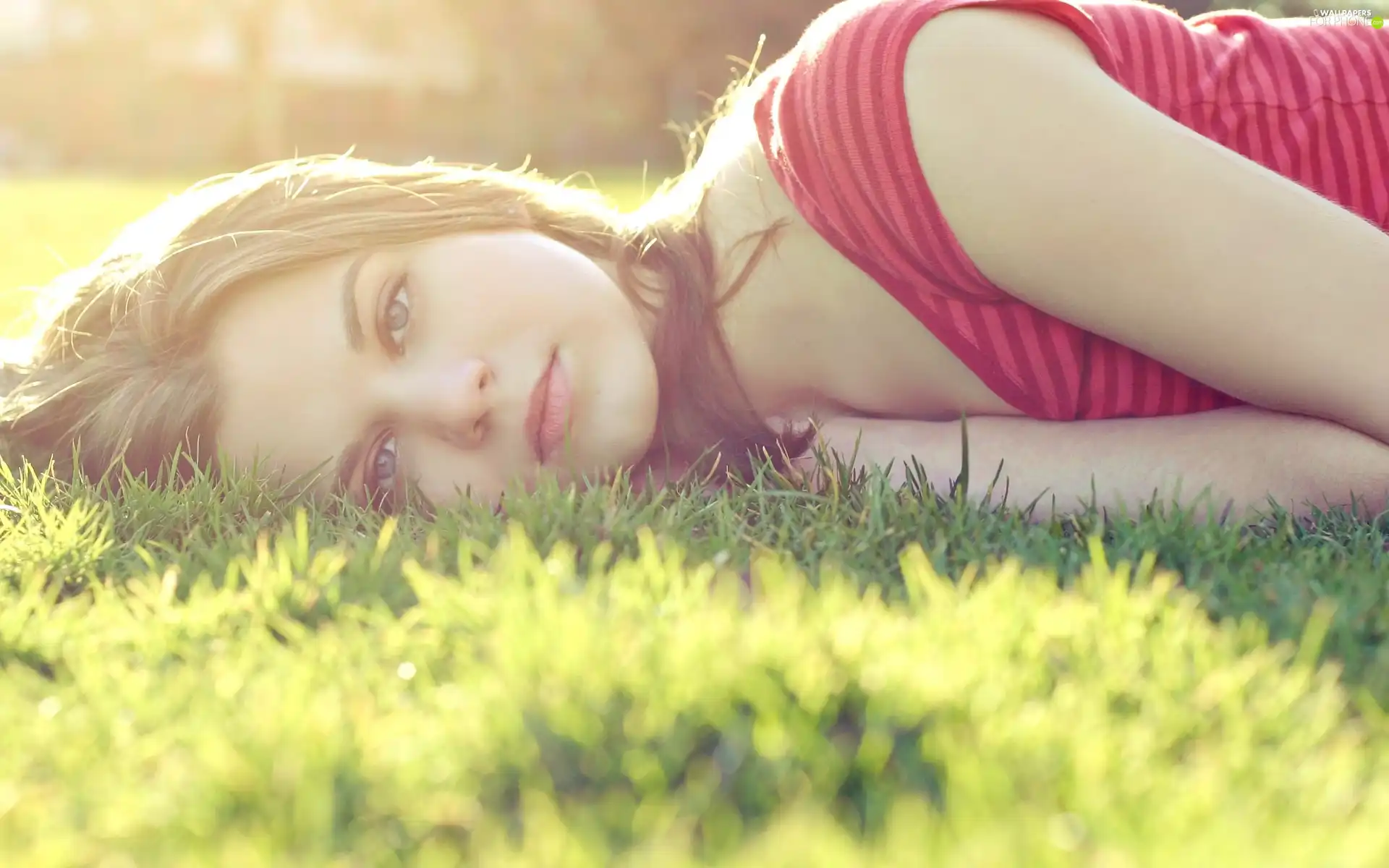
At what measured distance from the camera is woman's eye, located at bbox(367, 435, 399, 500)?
7.59ft

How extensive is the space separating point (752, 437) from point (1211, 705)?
144 centimetres

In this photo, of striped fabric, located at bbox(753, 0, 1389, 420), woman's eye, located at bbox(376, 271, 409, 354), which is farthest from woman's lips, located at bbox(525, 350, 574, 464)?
striped fabric, located at bbox(753, 0, 1389, 420)

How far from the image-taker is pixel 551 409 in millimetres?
2299

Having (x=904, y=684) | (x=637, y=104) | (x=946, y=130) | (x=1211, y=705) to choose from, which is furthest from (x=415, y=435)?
(x=637, y=104)

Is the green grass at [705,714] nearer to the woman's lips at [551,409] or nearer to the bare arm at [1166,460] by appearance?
the bare arm at [1166,460]

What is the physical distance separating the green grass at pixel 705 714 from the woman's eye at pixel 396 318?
26.6 inches

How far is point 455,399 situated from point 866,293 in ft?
2.53

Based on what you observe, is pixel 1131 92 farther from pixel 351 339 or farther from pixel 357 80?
pixel 357 80

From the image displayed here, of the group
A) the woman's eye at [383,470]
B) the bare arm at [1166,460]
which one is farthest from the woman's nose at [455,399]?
the bare arm at [1166,460]

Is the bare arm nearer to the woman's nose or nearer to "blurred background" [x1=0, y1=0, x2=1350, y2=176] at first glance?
the woman's nose

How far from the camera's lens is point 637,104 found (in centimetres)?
2114

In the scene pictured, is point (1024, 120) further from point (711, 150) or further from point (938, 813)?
point (938, 813)

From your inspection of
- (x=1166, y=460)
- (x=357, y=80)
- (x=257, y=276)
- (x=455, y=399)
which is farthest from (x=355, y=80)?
(x=1166, y=460)

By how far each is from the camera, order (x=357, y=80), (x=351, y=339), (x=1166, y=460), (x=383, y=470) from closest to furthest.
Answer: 1. (x=1166, y=460)
2. (x=351, y=339)
3. (x=383, y=470)
4. (x=357, y=80)
